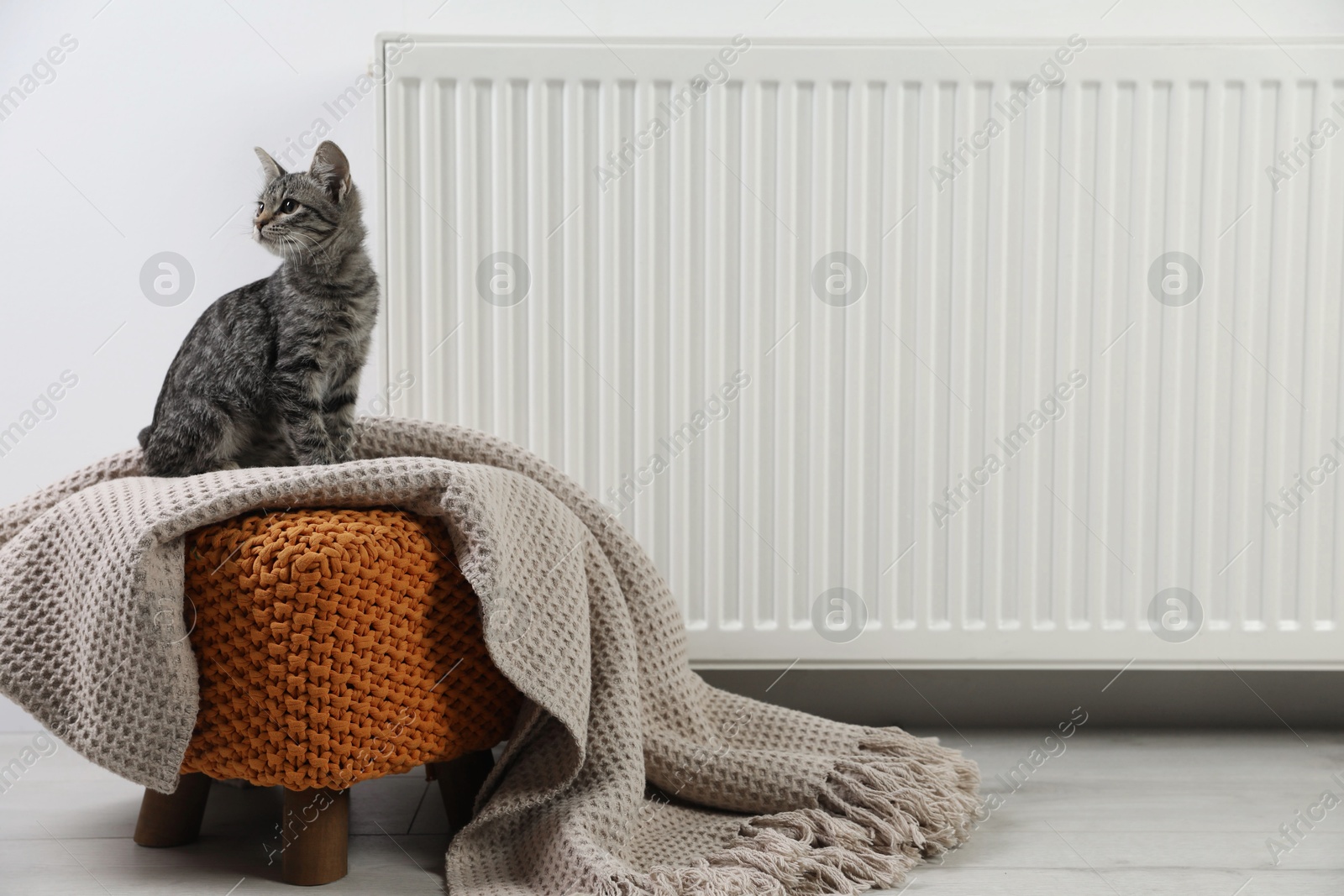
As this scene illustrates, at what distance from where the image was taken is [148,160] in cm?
129

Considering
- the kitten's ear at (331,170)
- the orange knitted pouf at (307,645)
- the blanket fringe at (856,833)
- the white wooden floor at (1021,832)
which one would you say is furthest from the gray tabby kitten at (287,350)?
the blanket fringe at (856,833)

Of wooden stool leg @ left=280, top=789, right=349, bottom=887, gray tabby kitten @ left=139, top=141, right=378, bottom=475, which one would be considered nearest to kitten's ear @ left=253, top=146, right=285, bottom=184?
gray tabby kitten @ left=139, top=141, right=378, bottom=475

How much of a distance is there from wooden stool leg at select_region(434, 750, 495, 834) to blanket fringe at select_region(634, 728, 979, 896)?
258mm

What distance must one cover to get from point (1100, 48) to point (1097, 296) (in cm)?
31

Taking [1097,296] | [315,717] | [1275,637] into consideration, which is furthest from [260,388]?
[1275,637]

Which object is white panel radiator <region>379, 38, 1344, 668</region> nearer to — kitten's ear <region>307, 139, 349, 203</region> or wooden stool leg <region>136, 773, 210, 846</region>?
kitten's ear <region>307, 139, 349, 203</region>

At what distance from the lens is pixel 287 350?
0.91 m

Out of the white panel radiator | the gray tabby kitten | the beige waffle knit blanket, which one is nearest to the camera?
the beige waffle knit blanket

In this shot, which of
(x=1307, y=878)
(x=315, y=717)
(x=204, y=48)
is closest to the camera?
(x=315, y=717)

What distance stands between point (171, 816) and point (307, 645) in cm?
33

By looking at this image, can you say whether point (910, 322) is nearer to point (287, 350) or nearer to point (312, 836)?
point (287, 350)

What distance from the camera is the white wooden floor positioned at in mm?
865

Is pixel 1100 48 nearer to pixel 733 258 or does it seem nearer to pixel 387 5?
pixel 733 258

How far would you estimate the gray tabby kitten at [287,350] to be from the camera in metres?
0.91
